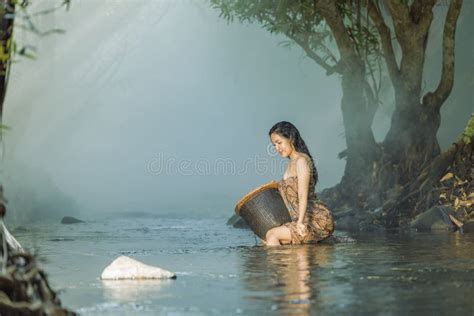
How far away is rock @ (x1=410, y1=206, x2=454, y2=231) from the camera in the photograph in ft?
52.6

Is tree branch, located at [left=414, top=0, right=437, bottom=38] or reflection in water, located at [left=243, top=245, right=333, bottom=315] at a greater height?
tree branch, located at [left=414, top=0, right=437, bottom=38]

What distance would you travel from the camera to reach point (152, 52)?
2041 inches

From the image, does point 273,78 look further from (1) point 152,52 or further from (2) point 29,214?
(2) point 29,214

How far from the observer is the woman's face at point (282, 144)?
36.0ft

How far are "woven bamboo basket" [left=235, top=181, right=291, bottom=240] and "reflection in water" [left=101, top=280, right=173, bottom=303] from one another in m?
3.94

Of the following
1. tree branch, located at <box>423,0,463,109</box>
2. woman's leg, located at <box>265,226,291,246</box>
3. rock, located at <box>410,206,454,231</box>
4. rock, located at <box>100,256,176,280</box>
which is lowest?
rock, located at <box>100,256,176,280</box>

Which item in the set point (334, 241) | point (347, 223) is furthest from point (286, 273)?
point (347, 223)

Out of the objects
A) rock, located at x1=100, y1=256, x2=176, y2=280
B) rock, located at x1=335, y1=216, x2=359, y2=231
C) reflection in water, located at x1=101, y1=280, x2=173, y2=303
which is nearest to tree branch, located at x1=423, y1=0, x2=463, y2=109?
rock, located at x1=335, y1=216, x2=359, y2=231

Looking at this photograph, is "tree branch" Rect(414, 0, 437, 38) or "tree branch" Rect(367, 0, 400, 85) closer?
"tree branch" Rect(414, 0, 437, 38)

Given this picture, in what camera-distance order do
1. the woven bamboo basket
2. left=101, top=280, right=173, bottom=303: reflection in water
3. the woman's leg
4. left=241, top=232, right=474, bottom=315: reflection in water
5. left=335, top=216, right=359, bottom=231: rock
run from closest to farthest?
left=241, top=232, right=474, bottom=315: reflection in water
left=101, top=280, right=173, bottom=303: reflection in water
the woman's leg
the woven bamboo basket
left=335, top=216, right=359, bottom=231: rock

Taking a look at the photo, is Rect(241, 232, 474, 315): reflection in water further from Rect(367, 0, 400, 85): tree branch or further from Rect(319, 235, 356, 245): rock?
Rect(367, 0, 400, 85): tree branch

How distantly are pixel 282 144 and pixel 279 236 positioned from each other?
1.01 m

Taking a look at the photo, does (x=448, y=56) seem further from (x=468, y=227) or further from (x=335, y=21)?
(x=468, y=227)

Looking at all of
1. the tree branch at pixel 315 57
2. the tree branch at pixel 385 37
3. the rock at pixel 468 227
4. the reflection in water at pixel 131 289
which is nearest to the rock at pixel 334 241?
the rock at pixel 468 227
